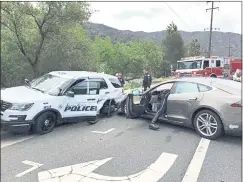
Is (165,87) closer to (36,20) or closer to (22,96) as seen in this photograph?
(22,96)

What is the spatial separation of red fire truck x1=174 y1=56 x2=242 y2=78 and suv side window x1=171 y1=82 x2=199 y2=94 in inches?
645

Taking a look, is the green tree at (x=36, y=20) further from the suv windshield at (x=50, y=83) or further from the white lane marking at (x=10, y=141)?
the white lane marking at (x=10, y=141)

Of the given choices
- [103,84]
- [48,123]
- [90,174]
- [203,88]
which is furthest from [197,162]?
[103,84]

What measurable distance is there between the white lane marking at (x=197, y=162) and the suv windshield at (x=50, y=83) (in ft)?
11.0

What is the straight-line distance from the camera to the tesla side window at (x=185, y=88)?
21.0 feet

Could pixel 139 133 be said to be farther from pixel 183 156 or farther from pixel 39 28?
pixel 39 28

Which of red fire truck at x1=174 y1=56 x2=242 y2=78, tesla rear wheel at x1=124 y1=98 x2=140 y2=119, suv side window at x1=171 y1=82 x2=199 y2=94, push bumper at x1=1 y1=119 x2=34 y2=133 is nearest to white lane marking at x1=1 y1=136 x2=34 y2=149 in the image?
push bumper at x1=1 y1=119 x2=34 y2=133

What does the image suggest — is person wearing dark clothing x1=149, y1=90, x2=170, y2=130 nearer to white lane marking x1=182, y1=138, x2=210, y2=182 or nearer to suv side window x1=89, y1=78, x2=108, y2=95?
white lane marking x1=182, y1=138, x2=210, y2=182

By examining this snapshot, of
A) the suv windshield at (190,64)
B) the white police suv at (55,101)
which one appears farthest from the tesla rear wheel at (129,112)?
the suv windshield at (190,64)

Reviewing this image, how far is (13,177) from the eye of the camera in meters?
3.86

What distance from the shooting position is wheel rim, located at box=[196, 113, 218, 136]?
5.89m

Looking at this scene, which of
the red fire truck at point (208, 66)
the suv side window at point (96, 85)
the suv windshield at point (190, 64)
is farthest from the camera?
the suv windshield at point (190, 64)

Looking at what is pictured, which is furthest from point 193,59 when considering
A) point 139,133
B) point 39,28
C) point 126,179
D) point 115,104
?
point 126,179

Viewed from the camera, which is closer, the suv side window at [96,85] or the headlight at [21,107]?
the headlight at [21,107]
